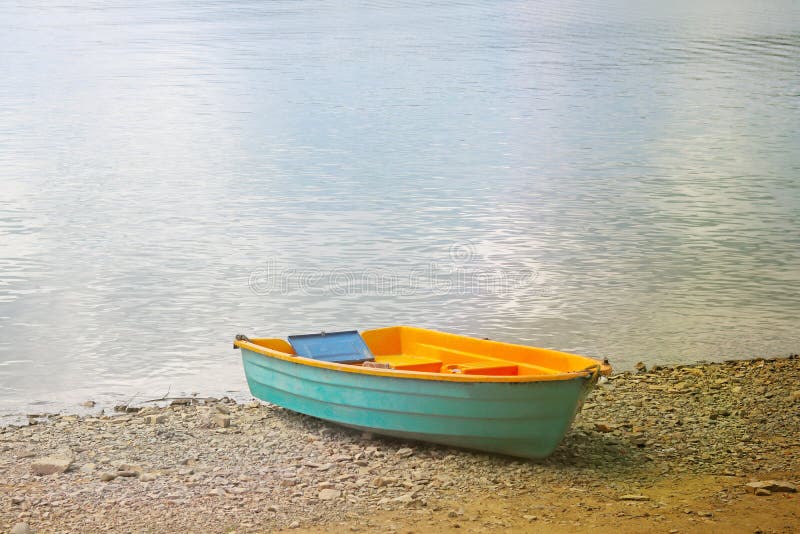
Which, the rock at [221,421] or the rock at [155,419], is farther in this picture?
the rock at [155,419]

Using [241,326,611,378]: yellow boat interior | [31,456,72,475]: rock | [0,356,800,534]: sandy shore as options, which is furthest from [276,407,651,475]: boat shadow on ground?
[31,456,72,475]: rock

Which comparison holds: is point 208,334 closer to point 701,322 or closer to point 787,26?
point 701,322

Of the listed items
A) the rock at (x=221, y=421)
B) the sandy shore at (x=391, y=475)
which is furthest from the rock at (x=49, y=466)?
the rock at (x=221, y=421)

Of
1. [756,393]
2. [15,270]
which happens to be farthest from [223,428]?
[15,270]

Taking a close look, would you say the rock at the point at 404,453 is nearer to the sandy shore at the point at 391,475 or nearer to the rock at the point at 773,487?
the sandy shore at the point at 391,475

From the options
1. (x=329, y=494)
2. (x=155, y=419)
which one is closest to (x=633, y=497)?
(x=329, y=494)

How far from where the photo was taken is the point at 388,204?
26.2 meters

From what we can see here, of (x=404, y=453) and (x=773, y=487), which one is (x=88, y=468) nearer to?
(x=404, y=453)

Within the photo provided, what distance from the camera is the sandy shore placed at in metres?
8.57

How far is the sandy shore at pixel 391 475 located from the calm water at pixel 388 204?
2.47m

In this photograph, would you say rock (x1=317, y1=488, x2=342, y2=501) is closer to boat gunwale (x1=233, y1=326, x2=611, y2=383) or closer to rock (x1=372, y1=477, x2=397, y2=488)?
rock (x1=372, y1=477, x2=397, y2=488)

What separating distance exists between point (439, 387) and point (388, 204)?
1696cm

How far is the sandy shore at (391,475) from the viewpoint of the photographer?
857cm

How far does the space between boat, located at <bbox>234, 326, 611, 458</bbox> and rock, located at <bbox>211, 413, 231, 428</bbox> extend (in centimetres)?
33
